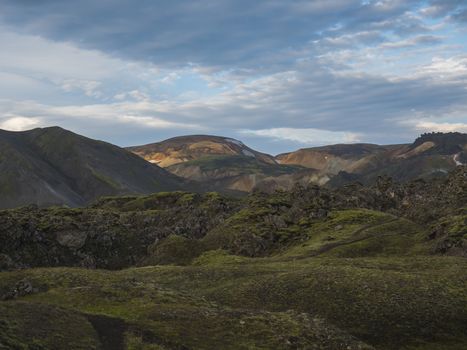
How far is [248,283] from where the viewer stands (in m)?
64.6

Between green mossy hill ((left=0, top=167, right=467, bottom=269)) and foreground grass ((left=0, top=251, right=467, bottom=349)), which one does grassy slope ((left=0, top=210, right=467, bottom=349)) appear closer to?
foreground grass ((left=0, top=251, right=467, bottom=349))

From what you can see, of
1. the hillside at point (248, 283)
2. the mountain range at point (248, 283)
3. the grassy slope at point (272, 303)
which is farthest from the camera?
the grassy slope at point (272, 303)

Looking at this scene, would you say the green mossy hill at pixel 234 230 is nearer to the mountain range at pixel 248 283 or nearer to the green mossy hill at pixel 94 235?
the green mossy hill at pixel 94 235

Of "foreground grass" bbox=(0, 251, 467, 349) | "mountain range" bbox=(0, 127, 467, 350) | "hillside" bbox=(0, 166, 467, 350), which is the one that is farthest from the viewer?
"foreground grass" bbox=(0, 251, 467, 349)

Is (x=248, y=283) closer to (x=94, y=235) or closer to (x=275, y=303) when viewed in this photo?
(x=275, y=303)

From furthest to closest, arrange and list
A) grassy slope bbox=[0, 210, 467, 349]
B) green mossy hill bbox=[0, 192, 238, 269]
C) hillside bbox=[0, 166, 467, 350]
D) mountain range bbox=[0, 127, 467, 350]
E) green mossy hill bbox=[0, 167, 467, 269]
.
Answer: green mossy hill bbox=[0, 192, 238, 269] → green mossy hill bbox=[0, 167, 467, 269] → grassy slope bbox=[0, 210, 467, 349] → hillside bbox=[0, 166, 467, 350] → mountain range bbox=[0, 127, 467, 350]

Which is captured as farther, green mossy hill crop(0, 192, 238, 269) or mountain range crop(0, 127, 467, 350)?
green mossy hill crop(0, 192, 238, 269)

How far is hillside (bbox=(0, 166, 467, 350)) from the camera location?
41.5 metres

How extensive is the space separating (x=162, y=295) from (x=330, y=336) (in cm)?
1804

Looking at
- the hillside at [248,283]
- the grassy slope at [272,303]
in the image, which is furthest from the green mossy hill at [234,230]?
the grassy slope at [272,303]

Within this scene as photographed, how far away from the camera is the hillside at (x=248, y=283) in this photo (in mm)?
41531

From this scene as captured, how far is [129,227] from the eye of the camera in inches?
5492

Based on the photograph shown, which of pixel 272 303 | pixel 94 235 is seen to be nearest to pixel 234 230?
pixel 94 235

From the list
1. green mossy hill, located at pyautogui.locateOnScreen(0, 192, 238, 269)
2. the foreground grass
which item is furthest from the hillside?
green mossy hill, located at pyautogui.locateOnScreen(0, 192, 238, 269)
